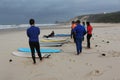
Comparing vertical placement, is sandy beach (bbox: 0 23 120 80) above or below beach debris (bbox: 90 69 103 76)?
below

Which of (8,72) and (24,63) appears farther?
(24,63)

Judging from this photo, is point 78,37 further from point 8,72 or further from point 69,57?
point 8,72

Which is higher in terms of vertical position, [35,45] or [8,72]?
[35,45]

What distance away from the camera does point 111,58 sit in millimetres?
10125

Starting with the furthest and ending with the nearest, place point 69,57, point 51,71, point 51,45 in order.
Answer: point 51,45 < point 69,57 < point 51,71

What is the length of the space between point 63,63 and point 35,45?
134cm

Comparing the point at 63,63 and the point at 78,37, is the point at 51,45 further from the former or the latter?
the point at 63,63

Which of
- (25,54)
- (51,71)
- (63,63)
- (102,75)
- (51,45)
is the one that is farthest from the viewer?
(51,45)

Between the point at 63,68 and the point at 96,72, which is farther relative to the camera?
the point at 63,68

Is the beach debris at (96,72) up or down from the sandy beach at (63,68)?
up

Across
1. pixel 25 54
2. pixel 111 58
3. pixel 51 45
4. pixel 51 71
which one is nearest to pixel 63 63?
pixel 51 71

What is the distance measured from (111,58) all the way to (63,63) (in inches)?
76.9

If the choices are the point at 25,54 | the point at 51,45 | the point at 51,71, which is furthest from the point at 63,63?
the point at 51,45

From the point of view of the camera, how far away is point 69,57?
436 inches
